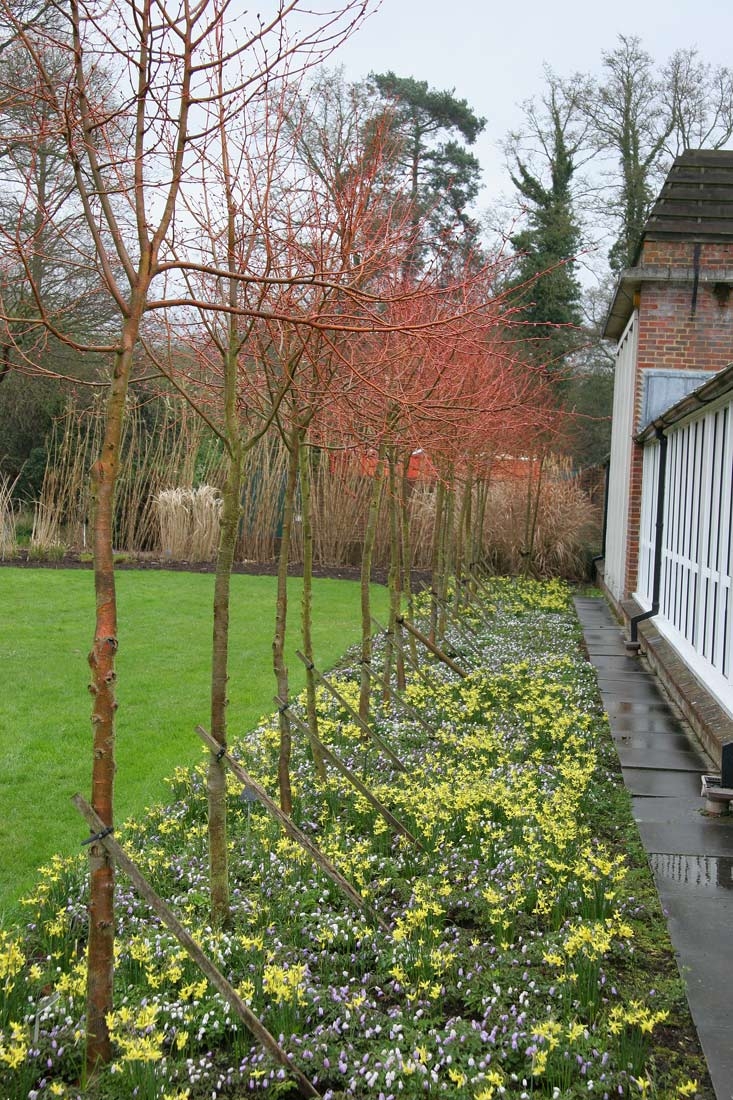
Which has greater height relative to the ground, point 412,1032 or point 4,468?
point 4,468

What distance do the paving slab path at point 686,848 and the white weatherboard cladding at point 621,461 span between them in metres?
4.37

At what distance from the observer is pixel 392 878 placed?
4164mm

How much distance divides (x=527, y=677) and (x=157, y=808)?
424 centimetres

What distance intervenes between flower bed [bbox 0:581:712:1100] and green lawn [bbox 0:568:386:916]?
0.58m

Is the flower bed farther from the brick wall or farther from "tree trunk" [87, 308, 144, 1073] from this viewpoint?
the brick wall

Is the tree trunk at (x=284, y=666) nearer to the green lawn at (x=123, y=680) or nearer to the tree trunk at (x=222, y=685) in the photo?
the tree trunk at (x=222, y=685)

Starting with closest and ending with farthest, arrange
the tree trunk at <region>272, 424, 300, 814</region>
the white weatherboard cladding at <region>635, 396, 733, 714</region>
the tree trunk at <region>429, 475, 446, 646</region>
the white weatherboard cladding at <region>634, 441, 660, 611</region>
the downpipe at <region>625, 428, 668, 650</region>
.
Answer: the tree trunk at <region>272, 424, 300, 814</region>
the white weatherboard cladding at <region>635, 396, 733, 714</region>
the downpipe at <region>625, 428, 668, 650</region>
the tree trunk at <region>429, 475, 446, 646</region>
the white weatherboard cladding at <region>634, 441, 660, 611</region>

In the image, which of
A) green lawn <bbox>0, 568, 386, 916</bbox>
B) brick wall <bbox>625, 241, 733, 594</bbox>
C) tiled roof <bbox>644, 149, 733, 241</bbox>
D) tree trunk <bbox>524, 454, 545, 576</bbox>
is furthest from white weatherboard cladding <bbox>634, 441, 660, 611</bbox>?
tree trunk <bbox>524, 454, 545, 576</bbox>

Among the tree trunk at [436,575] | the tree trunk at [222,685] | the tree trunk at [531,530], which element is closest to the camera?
the tree trunk at [222,685]

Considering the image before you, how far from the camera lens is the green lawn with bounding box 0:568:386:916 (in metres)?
5.26

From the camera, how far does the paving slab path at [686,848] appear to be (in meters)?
2.98

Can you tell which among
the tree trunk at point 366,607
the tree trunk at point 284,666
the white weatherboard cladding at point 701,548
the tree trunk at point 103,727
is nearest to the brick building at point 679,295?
the white weatherboard cladding at point 701,548

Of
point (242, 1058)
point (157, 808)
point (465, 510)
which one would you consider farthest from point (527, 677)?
point (242, 1058)

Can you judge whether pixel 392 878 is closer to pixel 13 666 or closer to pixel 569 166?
pixel 13 666
